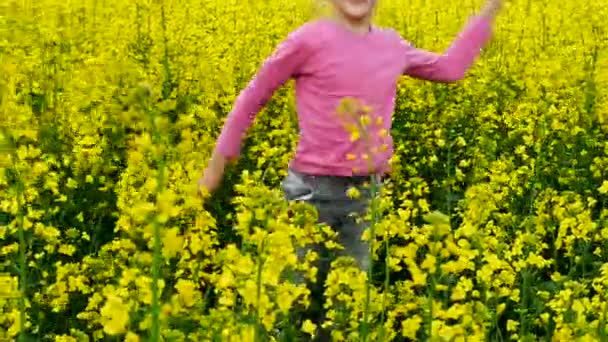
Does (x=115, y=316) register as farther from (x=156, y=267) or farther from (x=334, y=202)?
(x=334, y=202)

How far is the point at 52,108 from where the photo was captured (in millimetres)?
4938

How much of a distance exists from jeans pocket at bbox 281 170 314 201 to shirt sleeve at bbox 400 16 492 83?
468 millimetres

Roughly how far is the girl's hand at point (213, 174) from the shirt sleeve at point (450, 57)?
632 millimetres

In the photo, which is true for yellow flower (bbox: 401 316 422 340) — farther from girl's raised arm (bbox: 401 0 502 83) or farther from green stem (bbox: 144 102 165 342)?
girl's raised arm (bbox: 401 0 502 83)

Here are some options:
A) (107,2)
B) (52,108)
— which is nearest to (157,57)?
(52,108)

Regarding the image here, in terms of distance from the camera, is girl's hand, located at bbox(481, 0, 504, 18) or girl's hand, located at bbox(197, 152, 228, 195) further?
girl's hand, located at bbox(481, 0, 504, 18)

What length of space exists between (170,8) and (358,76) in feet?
14.6

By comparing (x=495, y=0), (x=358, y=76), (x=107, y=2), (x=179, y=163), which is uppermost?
(x=107, y=2)

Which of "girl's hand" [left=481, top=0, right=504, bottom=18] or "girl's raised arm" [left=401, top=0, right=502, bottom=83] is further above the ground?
"girl's hand" [left=481, top=0, right=504, bottom=18]

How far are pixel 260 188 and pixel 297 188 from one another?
1.07 meters

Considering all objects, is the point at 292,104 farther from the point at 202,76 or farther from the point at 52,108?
the point at 52,108

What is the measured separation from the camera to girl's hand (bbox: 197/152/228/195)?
109 inches

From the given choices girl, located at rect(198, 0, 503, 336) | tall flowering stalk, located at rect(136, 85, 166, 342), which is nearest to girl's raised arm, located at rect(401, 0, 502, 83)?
girl, located at rect(198, 0, 503, 336)

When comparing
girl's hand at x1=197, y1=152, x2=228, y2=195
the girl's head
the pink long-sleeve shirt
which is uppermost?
the girl's head
